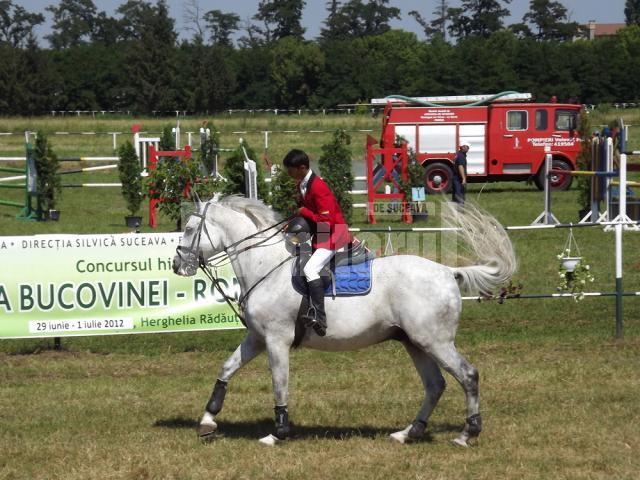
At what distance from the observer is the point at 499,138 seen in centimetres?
3070

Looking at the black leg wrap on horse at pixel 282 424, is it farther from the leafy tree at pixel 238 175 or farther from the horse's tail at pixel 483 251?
the leafy tree at pixel 238 175

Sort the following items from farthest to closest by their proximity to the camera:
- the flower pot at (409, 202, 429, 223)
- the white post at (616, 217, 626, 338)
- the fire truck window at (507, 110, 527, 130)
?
the fire truck window at (507, 110, 527, 130) < the flower pot at (409, 202, 429, 223) < the white post at (616, 217, 626, 338)

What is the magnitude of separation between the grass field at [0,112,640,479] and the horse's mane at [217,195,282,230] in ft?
5.89

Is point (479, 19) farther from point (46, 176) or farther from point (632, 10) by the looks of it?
point (46, 176)

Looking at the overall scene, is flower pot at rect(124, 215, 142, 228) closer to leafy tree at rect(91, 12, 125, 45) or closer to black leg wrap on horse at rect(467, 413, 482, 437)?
black leg wrap on horse at rect(467, 413, 482, 437)

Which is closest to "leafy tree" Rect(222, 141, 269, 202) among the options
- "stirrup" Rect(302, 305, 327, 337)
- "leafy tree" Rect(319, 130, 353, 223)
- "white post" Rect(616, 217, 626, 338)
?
"leafy tree" Rect(319, 130, 353, 223)

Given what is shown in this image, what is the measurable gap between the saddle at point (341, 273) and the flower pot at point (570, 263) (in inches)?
184

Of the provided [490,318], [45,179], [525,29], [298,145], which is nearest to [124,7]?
[525,29]

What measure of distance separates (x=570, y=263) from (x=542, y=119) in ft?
63.8

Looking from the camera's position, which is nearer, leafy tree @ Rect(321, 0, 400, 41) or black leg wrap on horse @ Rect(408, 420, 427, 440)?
black leg wrap on horse @ Rect(408, 420, 427, 440)

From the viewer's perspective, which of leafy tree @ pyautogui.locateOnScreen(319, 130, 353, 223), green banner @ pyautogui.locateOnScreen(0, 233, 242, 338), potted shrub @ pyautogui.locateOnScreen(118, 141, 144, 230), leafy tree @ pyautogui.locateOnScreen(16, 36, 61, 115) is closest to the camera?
green banner @ pyautogui.locateOnScreen(0, 233, 242, 338)

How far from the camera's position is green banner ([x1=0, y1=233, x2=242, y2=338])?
11.8 meters

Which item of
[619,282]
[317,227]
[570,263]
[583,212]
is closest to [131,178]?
[583,212]

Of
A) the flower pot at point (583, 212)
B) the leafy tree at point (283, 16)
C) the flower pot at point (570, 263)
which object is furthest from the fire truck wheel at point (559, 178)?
the leafy tree at point (283, 16)
